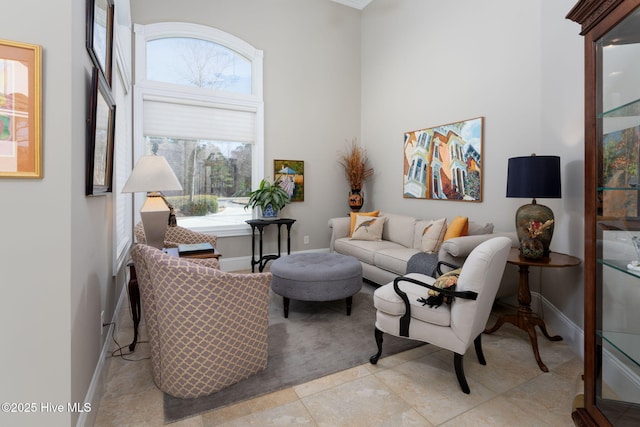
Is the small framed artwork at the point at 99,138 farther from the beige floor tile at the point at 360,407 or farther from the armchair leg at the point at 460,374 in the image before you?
the armchair leg at the point at 460,374

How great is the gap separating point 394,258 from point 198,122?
339 centimetres

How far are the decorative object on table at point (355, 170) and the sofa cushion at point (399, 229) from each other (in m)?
0.75

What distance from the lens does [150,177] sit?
8.18 ft

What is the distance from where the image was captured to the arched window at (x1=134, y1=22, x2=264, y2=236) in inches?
172

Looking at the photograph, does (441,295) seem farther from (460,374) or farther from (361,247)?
(361,247)

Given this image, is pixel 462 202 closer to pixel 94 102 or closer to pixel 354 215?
pixel 354 215

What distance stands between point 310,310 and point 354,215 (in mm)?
1877

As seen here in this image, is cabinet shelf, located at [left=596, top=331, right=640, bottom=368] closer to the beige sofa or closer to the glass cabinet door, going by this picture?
the glass cabinet door

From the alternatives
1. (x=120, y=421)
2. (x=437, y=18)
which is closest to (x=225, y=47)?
(x=437, y=18)

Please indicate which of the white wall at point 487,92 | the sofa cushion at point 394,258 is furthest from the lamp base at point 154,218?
the white wall at point 487,92

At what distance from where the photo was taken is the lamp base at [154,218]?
259cm

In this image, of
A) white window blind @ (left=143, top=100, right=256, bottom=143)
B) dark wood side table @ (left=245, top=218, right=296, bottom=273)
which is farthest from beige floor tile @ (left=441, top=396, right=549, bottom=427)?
white window blind @ (left=143, top=100, right=256, bottom=143)

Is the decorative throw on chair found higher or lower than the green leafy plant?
lower

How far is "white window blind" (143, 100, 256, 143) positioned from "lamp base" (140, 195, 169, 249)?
2232 millimetres
